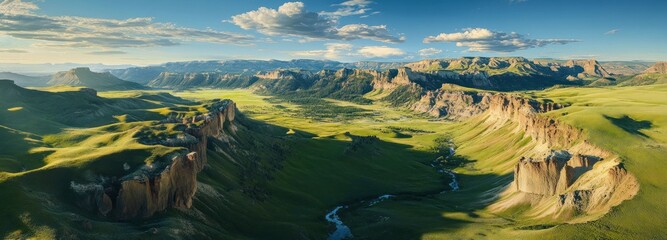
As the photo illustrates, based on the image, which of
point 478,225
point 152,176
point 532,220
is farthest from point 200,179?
point 532,220

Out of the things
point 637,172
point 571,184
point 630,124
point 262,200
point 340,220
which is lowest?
point 340,220

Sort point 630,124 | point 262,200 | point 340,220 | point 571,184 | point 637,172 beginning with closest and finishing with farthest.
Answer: point 637,172
point 571,184
point 262,200
point 340,220
point 630,124

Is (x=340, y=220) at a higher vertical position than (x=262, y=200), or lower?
lower

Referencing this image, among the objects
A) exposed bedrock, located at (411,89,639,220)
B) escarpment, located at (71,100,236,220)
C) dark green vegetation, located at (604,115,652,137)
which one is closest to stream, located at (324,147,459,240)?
escarpment, located at (71,100,236,220)

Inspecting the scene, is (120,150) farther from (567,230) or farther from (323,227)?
(567,230)

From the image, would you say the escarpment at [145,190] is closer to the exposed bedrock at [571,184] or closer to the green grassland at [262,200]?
the green grassland at [262,200]

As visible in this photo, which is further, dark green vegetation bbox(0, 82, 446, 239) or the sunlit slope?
the sunlit slope

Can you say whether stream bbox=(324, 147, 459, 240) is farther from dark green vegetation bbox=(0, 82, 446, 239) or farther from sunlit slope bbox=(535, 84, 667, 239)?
sunlit slope bbox=(535, 84, 667, 239)

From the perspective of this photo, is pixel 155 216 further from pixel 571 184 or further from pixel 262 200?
pixel 571 184

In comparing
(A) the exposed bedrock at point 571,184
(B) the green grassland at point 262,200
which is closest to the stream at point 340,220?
(B) the green grassland at point 262,200

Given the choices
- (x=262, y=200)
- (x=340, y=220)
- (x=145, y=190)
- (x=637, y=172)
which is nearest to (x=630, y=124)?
(x=637, y=172)

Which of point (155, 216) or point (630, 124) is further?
point (630, 124)
